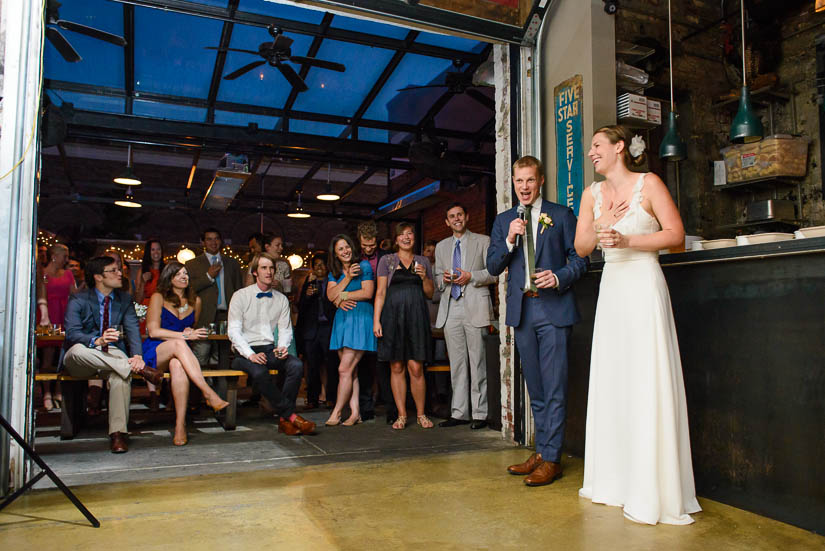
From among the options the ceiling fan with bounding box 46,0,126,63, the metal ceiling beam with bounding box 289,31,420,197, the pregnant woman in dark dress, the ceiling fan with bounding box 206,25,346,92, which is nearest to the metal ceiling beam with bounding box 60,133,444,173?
the metal ceiling beam with bounding box 289,31,420,197

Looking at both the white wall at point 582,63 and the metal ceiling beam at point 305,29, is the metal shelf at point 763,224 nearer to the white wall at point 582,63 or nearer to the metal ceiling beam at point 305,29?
the white wall at point 582,63

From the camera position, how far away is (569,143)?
405 centimetres

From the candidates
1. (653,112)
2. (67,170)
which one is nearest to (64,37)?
(653,112)

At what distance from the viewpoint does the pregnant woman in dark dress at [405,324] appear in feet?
16.5

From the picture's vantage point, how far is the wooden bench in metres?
4.41

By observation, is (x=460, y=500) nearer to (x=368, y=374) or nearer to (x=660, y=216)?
(x=660, y=216)

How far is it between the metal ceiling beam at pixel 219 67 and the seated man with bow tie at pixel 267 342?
3.35 meters

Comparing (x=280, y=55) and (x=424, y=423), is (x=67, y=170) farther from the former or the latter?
(x=424, y=423)

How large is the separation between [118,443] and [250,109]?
610 centimetres

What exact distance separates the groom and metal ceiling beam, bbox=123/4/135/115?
16.1 ft

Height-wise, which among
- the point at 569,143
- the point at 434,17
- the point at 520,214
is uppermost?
the point at 434,17

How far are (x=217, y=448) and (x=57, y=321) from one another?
3.65m

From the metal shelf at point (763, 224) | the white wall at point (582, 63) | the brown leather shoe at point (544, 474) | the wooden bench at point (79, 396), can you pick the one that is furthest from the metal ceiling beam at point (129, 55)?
the metal shelf at point (763, 224)

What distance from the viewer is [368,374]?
556 cm
